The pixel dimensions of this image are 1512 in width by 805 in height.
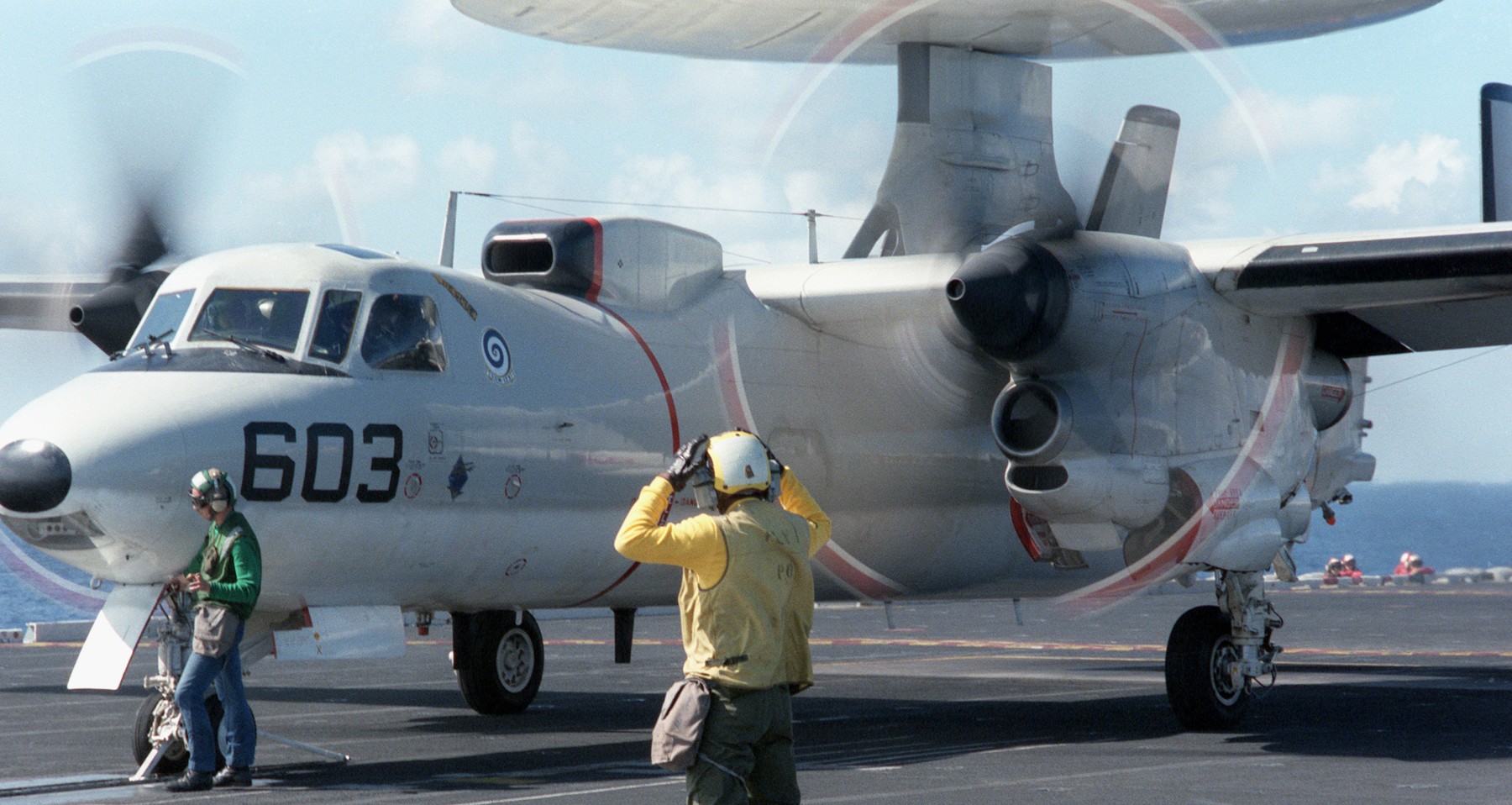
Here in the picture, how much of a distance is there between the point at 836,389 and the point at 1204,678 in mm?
3722

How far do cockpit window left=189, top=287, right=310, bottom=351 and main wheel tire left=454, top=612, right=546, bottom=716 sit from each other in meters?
4.40

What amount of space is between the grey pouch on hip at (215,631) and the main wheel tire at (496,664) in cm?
483

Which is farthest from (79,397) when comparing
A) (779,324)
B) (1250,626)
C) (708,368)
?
(1250,626)

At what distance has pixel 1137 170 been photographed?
47.4ft

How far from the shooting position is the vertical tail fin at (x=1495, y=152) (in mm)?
18656

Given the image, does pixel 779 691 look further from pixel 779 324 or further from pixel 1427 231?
pixel 1427 231

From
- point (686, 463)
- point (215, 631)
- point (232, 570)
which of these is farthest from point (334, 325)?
point (686, 463)

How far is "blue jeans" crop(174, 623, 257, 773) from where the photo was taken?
989 cm

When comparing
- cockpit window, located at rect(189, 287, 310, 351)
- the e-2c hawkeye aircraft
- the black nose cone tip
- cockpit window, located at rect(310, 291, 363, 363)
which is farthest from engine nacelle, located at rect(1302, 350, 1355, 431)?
the black nose cone tip

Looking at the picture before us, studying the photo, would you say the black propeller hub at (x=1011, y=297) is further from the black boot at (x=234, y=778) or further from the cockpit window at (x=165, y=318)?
the black boot at (x=234, y=778)

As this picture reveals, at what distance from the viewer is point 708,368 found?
528 inches

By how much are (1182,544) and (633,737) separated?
4460 mm

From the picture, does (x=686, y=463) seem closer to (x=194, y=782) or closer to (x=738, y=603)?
(x=738, y=603)

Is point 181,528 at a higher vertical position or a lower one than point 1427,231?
lower
